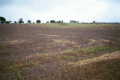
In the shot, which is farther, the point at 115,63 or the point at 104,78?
the point at 115,63

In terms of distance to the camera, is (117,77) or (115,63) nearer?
(117,77)

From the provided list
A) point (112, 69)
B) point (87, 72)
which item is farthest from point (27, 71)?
point (112, 69)

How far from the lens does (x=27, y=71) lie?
8.55 meters

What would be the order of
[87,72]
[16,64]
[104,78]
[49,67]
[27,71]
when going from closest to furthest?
[104,78]
[87,72]
[27,71]
[49,67]
[16,64]

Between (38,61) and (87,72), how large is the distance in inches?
178

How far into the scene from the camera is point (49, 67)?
9281 mm

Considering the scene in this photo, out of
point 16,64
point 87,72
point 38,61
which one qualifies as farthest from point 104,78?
point 16,64

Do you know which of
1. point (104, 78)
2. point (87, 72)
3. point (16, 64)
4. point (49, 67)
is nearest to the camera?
point (104, 78)

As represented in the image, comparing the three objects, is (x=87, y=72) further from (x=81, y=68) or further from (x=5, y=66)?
(x=5, y=66)

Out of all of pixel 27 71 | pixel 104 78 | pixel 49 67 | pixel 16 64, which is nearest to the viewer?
pixel 104 78

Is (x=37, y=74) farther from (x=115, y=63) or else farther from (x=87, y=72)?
(x=115, y=63)

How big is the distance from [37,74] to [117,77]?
15.6 ft

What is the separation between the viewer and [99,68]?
818 cm

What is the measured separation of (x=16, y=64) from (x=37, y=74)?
111 inches
